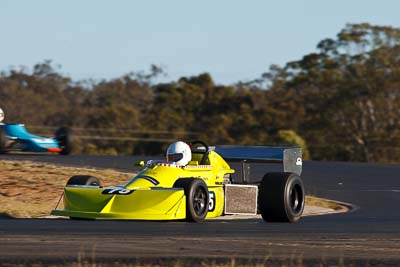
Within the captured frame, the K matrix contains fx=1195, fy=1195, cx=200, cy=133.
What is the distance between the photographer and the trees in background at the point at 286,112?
Result: 55.3 meters

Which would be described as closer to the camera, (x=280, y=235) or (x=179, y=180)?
(x=280, y=235)

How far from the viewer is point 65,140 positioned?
37281 millimetres

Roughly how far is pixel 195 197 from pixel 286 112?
4523 centimetres

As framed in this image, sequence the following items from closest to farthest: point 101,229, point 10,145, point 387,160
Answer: point 101,229
point 10,145
point 387,160

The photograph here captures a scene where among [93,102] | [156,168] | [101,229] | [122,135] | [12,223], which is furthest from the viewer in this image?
[93,102]

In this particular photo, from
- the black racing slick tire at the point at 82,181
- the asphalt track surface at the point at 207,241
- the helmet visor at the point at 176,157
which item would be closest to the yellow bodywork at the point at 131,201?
the asphalt track surface at the point at 207,241

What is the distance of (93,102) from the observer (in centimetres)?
8556

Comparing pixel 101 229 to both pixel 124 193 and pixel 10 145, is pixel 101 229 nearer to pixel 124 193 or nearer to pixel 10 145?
pixel 124 193

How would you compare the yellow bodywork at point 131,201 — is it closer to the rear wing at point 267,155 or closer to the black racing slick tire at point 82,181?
the black racing slick tire at point 82,181

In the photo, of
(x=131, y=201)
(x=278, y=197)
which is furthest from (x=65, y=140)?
(x=131, y=201)

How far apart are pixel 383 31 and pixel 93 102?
96.0 feet

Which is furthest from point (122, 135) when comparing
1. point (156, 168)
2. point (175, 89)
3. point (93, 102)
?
point (156, 168)

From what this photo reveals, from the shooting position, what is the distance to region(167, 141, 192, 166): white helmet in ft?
60.7

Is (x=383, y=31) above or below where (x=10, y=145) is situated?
above
